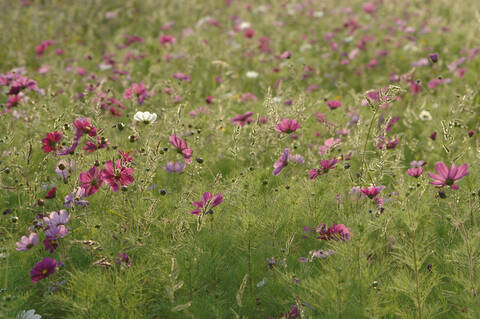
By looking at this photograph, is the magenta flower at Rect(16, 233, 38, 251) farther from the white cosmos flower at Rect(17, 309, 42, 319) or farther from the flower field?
the white cosmos flower at Rect(17, 309, 42, 319)

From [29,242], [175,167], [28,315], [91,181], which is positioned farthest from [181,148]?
[28,315]

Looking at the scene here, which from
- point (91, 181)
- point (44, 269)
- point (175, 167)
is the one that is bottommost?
point (175, 167)

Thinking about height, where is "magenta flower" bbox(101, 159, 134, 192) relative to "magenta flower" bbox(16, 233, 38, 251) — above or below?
above

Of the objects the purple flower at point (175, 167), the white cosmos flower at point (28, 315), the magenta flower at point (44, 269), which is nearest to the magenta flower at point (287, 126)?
the purple flower at point (175, 167)

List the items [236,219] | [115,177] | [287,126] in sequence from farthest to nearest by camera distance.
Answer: [287,126], [236,219], [115,177]

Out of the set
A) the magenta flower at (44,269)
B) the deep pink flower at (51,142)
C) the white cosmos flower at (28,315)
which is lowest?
the white cosmos flower at (28,315)

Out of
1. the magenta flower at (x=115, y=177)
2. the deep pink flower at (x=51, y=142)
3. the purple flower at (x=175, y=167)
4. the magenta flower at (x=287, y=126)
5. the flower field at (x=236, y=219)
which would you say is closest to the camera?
the flower field at (x=236, y=219)

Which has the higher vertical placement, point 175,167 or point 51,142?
point 51,142

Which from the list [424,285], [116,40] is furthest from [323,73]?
[424,285]

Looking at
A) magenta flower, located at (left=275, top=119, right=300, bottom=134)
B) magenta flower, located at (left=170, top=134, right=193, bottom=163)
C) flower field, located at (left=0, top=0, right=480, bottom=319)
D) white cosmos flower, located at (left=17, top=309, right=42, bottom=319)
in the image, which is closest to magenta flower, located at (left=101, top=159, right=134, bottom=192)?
flower field, located at (left=0, top=0, right=480, bottom=319)

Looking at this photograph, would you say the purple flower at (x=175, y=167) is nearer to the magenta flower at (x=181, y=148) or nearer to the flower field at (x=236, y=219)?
the flower field at (x=236, y=219)

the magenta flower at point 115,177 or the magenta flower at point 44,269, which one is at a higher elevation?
the magenta flower at point 115,177

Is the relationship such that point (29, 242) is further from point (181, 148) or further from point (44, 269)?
point (181, 148)

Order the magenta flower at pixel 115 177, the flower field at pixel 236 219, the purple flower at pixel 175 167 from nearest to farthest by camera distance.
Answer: the flower field at pixel 236 219 → the magenta flower at pixel 115 177 → the purple flower at pixel 175 167
